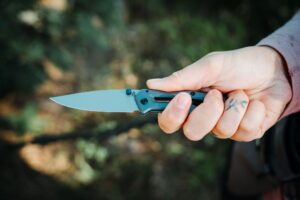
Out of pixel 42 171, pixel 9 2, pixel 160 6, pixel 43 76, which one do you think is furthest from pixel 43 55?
pixel 160 6

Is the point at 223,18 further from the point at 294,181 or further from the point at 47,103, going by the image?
the point at 294,181

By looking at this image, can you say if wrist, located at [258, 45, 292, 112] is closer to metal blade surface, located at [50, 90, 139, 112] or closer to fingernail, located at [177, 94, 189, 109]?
fingernail, located at [177, 94, 189, 109]

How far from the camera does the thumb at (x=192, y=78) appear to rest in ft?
3.75

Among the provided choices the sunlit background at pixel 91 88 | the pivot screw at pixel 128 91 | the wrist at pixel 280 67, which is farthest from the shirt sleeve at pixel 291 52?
the sunlit background at pixel 91 88

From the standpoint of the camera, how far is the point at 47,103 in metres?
3.36

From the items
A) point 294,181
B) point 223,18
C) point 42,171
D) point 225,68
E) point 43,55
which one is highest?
point 43,55

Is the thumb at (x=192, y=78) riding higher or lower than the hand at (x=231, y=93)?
higher

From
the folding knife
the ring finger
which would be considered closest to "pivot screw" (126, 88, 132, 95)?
the folding knife

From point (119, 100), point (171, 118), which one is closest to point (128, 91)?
point (119, 100)

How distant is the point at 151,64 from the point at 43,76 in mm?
1299

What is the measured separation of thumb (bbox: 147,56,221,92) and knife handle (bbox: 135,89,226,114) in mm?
16

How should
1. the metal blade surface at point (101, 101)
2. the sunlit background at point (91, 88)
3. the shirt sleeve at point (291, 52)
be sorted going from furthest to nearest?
the sunlit background at point (91, 88), the shirt sleeve at point (291, 52), the metal blade surface at point (101, 101)

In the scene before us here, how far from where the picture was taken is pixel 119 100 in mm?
1120

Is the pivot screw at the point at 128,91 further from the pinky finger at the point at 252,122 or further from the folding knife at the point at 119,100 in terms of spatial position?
the pinky finger at the point at 252,122
